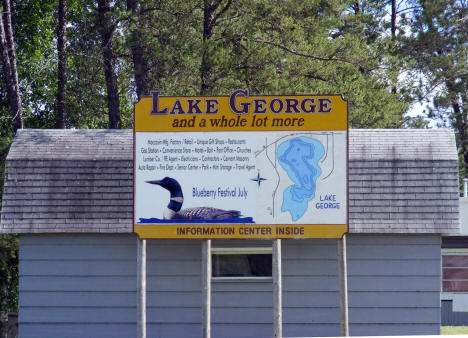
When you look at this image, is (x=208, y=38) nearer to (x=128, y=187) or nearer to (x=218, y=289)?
(x=128, y=187)

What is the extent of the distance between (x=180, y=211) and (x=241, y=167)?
126cm

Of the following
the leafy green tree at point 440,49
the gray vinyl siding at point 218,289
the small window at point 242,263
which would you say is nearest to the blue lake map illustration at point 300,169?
the gray vinyl siding at point 218,289

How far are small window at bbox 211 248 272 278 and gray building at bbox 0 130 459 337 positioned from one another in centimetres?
8

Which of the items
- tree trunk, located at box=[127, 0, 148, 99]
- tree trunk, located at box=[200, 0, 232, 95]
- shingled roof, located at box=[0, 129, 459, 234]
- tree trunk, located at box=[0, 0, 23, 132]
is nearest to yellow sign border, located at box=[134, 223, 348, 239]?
shingled roof, located at box=[0, 129, 459, 234]

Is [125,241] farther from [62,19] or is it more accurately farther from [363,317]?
[62,19]

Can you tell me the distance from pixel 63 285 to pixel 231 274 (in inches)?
122

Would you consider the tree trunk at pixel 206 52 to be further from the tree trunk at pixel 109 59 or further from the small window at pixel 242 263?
the small window at pixel 242 263

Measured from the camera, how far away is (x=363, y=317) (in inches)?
538

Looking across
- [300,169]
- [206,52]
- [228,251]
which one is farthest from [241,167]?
[206,52]

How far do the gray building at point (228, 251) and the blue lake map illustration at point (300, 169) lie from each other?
5.03 feet

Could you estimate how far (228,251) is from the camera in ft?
46.0

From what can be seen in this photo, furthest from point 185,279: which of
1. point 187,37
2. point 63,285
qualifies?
point 187,37

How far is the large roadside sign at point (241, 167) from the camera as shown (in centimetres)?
1252

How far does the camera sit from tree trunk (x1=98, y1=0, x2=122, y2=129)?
2331 cm
